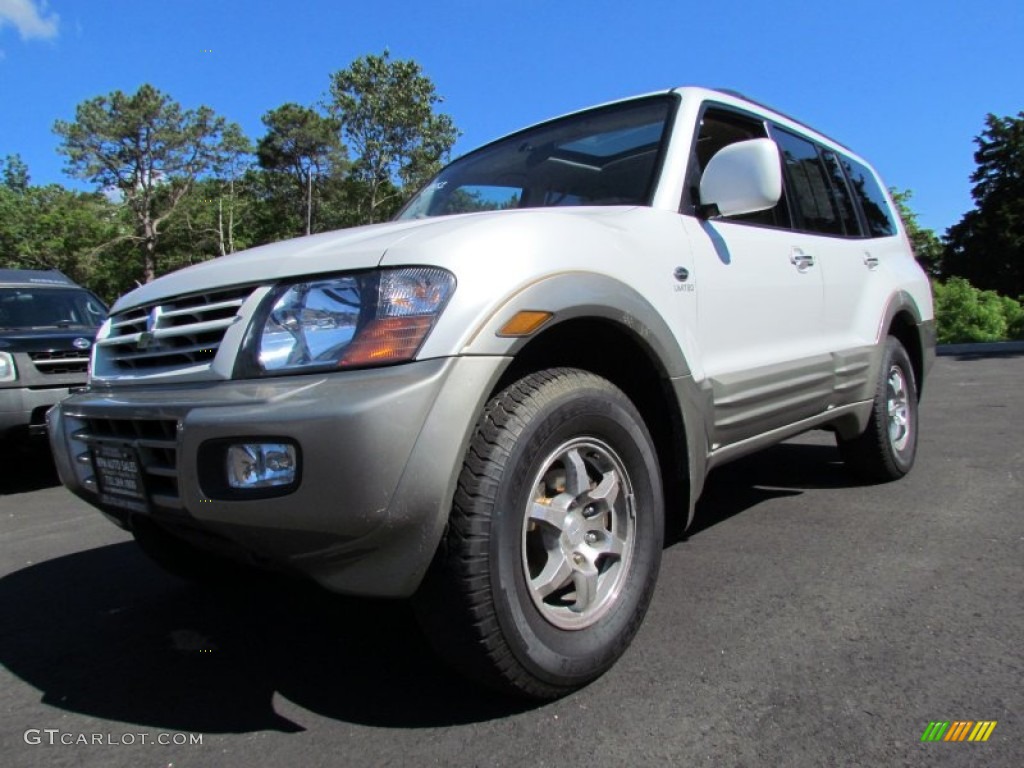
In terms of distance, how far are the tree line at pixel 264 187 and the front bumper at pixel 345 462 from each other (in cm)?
3365

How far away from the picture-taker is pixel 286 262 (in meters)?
2.00

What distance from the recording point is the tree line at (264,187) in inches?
1372

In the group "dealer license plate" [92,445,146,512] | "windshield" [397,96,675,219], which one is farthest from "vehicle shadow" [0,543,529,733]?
"windshield" [397,96,675,219]

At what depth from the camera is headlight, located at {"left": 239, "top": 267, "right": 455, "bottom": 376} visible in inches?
69.3

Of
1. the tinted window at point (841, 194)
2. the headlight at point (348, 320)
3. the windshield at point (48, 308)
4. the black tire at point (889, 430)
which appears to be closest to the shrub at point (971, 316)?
the black tire at point (889, 430)

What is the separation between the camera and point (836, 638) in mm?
2311

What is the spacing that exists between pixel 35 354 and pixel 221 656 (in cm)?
429

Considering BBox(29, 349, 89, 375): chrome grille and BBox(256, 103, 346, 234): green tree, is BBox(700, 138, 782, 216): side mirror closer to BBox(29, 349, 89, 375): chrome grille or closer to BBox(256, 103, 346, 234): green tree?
BBox(29, 349, 89, 375): chrome grille

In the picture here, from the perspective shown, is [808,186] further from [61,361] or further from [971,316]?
[971,316]

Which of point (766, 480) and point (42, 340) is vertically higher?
point (42, 340)

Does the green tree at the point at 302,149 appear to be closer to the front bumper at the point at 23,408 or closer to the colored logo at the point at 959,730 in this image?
the front bumper at the point at 23,408

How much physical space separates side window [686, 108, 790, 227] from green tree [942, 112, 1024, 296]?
129 feet

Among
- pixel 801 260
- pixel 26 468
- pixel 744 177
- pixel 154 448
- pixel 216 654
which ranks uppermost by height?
pixel 744 177

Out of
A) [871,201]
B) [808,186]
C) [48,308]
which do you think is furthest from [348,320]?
[48,308]
